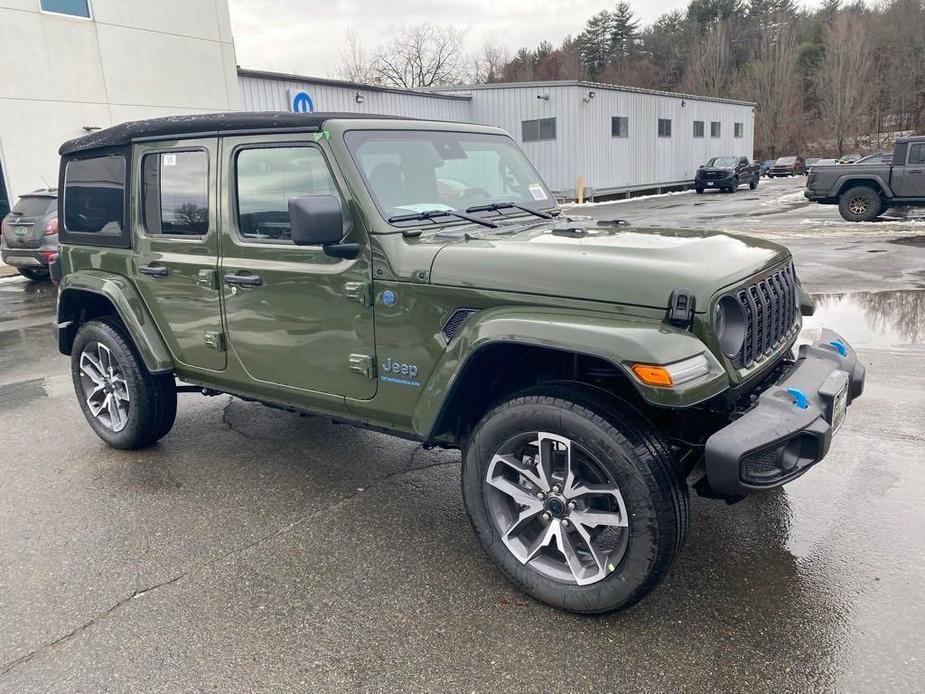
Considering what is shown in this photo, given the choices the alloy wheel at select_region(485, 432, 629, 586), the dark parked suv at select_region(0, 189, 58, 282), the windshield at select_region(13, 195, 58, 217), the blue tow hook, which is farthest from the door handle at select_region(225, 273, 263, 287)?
the windshield at select_region(13, 195, 58, 217)

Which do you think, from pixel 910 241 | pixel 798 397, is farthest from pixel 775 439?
pixel 910 241

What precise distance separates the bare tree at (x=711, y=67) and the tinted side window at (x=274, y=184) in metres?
65.7

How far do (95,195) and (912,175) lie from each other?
16209 mm

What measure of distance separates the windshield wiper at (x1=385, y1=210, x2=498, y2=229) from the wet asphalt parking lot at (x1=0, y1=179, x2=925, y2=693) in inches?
59.1

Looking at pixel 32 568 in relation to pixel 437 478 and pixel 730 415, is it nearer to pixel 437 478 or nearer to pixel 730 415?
pixel 437 478

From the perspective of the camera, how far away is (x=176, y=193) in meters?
3.90

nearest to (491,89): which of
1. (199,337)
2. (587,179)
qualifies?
(587,179)

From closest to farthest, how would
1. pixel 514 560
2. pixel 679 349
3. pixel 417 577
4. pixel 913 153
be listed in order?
pixel 679 349 < pixel 514 560 < pixel 417 577 < pixel 913 153

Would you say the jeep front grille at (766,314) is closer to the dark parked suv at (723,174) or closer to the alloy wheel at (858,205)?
the alloy wheel at (858,205)

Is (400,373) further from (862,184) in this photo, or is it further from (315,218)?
(862,184)

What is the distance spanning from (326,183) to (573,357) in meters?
1.40

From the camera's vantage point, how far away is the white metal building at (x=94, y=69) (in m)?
16.0

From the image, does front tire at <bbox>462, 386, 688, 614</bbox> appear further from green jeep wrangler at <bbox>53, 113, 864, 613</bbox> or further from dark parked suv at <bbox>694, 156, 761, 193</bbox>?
dark parked suv at <bbox>694, 156, 761, 193</bbox>

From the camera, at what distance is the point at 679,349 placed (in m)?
2.38
